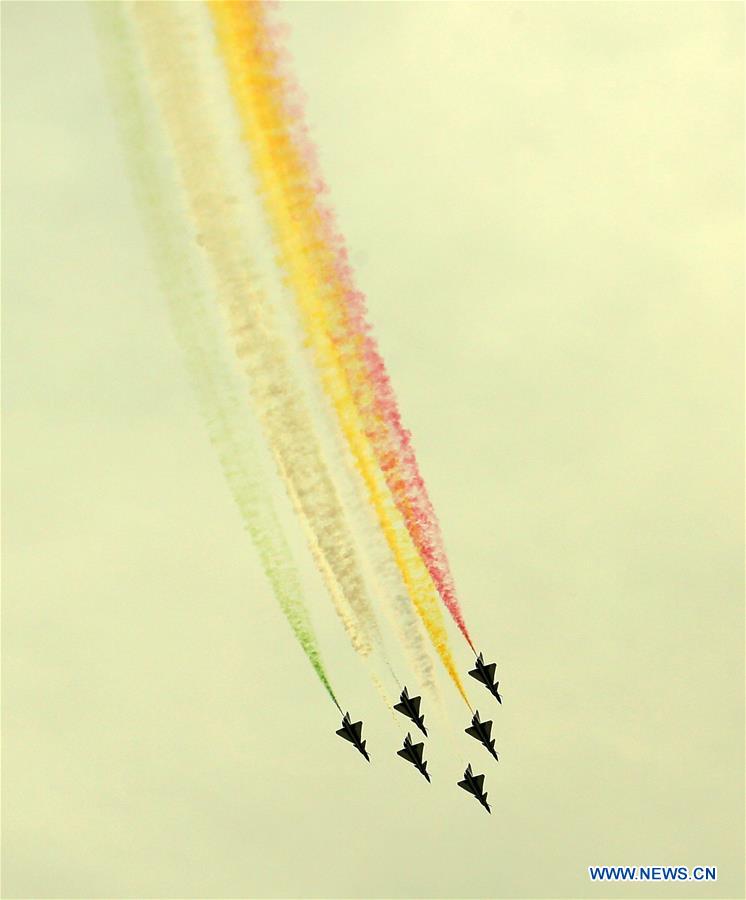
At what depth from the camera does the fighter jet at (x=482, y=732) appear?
4906cm

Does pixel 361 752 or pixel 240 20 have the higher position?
pixel 240 20

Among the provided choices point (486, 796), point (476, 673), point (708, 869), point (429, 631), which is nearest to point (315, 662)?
point (429, 631)

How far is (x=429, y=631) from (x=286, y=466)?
847 cm

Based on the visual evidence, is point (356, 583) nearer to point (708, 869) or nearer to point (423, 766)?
point (423, 766)

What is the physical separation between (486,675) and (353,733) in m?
4.79

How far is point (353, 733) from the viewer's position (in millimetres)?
48938

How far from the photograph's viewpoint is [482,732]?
161 feet

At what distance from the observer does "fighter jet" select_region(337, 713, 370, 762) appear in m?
48.9

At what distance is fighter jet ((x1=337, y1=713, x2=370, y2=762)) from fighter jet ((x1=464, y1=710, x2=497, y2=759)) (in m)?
3.59

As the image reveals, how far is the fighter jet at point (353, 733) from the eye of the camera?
4888 cm

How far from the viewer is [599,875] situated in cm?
5856

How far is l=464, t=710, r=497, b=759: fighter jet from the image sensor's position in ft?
161

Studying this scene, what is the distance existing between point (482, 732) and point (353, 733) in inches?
165

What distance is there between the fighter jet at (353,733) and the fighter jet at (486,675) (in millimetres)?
4366
